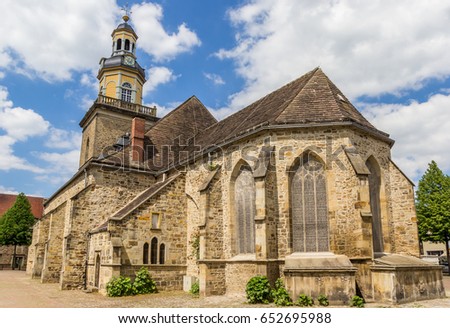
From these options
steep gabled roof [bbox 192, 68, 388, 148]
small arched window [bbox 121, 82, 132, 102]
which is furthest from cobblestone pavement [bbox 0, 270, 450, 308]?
small arched window [bbox 121, 82, 132, 102]

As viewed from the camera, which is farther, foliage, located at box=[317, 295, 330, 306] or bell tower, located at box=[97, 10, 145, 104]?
bell tower, located at box=[97, 10, 145, 104]

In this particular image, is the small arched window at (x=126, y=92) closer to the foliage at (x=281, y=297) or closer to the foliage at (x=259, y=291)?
the foliage at (x=259, y=291)

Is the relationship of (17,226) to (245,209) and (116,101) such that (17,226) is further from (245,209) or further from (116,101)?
(245,209)

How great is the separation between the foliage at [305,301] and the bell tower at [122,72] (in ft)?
84.0

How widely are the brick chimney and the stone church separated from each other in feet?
3.15

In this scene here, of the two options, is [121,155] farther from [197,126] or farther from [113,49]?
[113,49]

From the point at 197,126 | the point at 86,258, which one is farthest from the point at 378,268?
the point at 197,126

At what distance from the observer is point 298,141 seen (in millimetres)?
14906

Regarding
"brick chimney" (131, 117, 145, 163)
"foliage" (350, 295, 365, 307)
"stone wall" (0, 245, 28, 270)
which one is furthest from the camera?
"stone wall" (0, 245, 28, 270)

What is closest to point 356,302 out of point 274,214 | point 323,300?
point 323,300

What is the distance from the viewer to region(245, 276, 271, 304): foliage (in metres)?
12.7

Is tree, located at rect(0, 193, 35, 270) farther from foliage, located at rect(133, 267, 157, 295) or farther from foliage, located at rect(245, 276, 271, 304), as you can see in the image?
foliage, located at rect(245, 276, 271, 304)

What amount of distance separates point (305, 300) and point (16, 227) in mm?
43737

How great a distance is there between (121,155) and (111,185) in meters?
2.26
